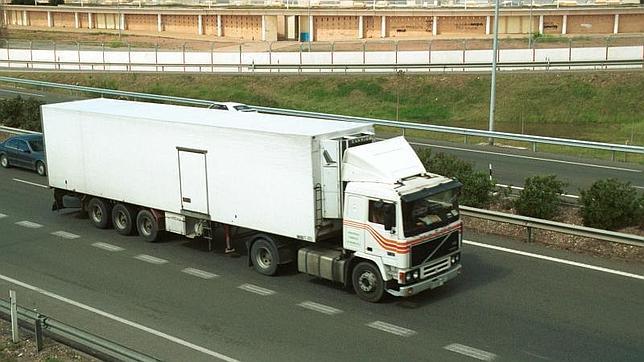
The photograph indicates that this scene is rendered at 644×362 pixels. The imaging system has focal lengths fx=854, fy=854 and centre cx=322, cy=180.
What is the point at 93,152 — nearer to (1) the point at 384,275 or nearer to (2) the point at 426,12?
(1) the point at 384,275

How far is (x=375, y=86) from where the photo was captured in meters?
55.7

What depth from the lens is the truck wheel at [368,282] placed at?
1494 centimetres

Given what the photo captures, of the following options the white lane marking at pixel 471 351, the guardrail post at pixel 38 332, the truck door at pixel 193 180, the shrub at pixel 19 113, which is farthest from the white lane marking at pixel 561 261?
the shrub at pixel 19 113

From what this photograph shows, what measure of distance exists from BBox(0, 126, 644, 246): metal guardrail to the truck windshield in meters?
3.88

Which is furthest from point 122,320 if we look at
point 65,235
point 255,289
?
point 65,235

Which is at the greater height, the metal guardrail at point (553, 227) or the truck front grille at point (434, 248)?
the truck front grille at point (434, 248)

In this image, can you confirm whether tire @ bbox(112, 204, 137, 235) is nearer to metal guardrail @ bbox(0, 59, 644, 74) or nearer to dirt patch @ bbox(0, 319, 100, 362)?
dirt patch @ bbox(0, 319, 100, 362)

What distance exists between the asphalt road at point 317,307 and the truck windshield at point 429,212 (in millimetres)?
1449

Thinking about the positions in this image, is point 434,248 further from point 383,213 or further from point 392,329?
point 392,329

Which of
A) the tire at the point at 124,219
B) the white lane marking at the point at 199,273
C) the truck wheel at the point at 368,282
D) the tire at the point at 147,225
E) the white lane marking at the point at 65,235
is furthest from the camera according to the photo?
the white lane marking at the point at 65,235

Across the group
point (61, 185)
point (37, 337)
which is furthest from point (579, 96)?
point (37, 337)

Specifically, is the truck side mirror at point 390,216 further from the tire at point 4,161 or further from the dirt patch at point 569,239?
the tire at point 4,161

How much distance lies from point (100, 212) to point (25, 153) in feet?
29.3

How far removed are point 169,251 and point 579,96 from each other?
126ft
